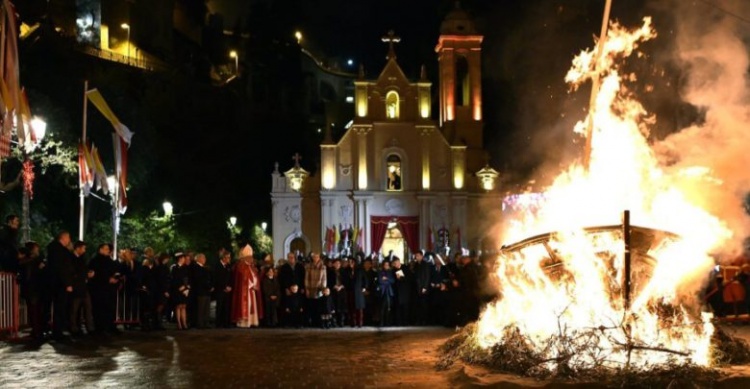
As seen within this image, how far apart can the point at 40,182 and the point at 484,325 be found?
90.0ft

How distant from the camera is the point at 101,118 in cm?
3766

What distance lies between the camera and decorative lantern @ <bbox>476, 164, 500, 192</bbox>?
46.0 meters

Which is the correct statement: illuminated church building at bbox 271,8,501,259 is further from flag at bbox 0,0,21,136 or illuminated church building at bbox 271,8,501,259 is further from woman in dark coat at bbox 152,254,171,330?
flag at bbox 0,0,21,136

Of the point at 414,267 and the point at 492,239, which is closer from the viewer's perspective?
the point at 414,267

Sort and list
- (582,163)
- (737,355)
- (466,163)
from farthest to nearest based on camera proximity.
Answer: (466,163) < (582,163) < (737,355)

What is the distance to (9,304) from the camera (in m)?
16.5

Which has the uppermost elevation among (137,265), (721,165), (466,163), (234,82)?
(234,82)

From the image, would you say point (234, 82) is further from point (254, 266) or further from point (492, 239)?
point (254, 266)

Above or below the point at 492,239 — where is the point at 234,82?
above

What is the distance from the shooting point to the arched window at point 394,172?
45844mm

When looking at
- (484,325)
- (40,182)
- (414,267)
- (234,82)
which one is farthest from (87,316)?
(234,82)

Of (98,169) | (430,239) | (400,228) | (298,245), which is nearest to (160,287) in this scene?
(98,169)

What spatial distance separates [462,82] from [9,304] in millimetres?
36536

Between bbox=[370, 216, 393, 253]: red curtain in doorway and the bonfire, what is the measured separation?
29.2 m
